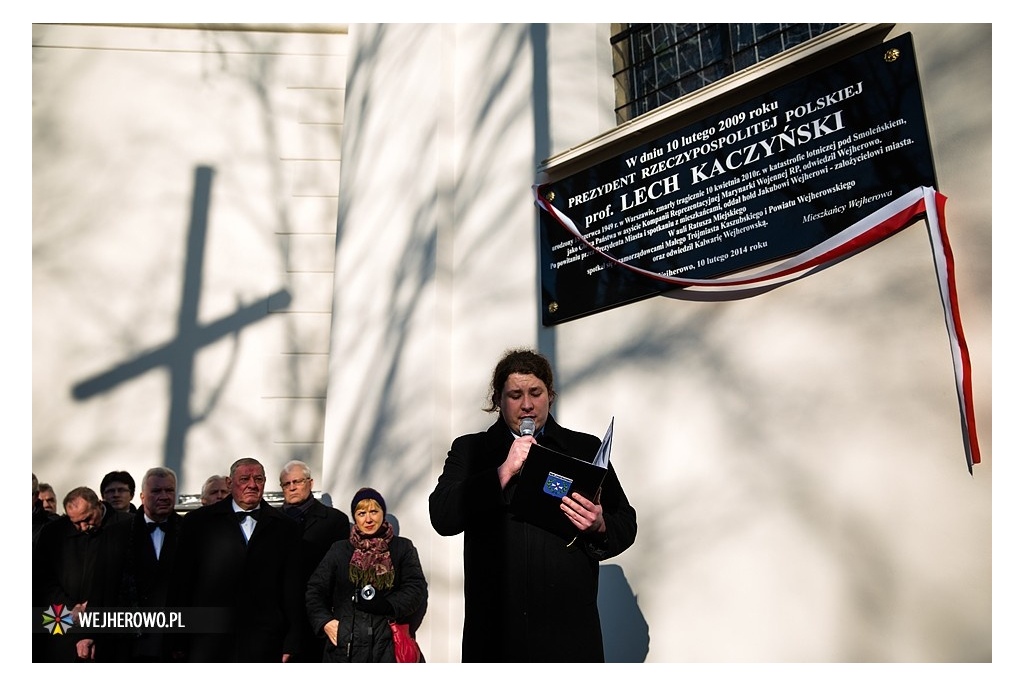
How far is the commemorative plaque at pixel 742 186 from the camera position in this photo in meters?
4.17

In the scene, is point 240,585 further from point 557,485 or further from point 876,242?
point 876,242

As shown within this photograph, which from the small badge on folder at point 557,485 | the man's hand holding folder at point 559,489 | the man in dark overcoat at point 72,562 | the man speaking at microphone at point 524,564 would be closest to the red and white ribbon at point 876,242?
the man speaking at microphone at point 524,564

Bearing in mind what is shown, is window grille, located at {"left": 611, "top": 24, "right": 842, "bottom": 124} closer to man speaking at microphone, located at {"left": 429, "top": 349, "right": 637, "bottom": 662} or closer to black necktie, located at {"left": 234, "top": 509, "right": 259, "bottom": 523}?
man speaking at microphone, located at {"left": 429, "top": 349, "right": 637, "bottom": 662}

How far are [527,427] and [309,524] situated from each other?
7.32 feet

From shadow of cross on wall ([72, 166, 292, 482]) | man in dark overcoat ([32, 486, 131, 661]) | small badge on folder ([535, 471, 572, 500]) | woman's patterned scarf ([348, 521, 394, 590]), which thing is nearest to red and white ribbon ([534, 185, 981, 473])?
small badge on folder ([535, 471, 572, 500])

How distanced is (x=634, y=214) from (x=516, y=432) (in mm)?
2242

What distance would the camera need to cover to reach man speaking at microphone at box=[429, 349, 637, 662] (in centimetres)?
290

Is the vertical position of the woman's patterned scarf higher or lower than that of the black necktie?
lower

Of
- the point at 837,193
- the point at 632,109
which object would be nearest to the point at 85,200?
the point at 632,109

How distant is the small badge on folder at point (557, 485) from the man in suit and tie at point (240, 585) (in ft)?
7.19

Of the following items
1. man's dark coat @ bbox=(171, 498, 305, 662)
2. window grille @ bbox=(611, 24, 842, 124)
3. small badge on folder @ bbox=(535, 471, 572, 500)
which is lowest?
man's dark coat @ bbox=(171, 498, 305, 662)

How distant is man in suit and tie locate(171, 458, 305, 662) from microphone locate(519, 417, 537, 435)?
2.05 meters

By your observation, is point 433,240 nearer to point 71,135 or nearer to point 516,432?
point 516,432

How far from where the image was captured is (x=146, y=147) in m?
7.37
